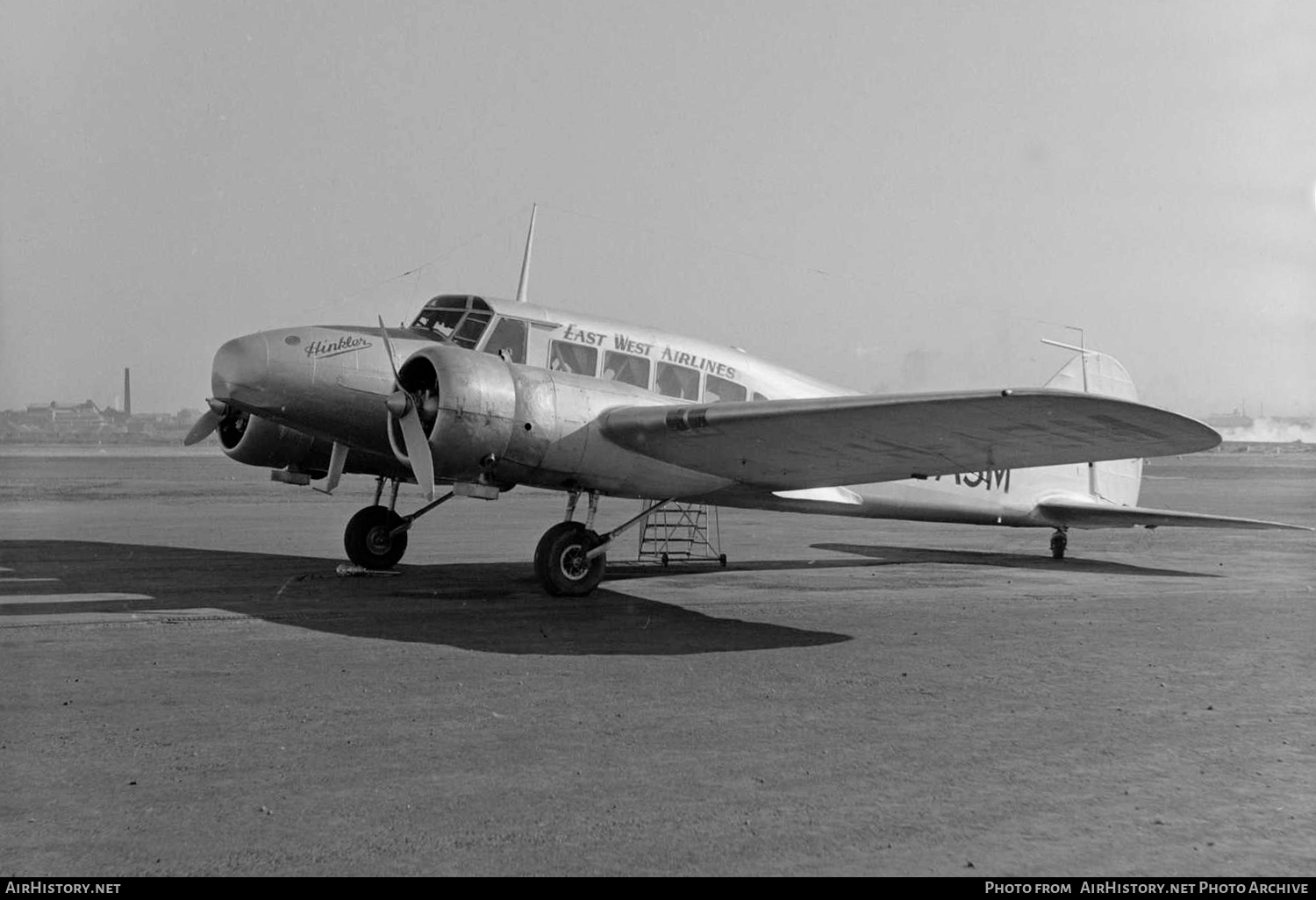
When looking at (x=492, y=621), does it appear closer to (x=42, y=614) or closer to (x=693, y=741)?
(x=42, y=614)

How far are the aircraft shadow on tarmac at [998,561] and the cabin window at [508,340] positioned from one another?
6.88 m

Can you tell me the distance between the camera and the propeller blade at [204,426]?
14.5 metres

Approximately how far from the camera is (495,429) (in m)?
11.1

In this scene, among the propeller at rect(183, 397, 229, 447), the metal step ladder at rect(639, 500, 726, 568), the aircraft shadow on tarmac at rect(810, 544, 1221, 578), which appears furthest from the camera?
the metal step ladder at rect(639, 500, 726, 568)

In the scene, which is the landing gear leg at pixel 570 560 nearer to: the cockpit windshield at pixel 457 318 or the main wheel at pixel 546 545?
the main wheel at pixel 546 545

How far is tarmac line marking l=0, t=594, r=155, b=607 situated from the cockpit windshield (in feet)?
13.4

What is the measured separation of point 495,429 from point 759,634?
3325mm

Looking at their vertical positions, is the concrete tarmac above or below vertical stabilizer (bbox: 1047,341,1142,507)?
below

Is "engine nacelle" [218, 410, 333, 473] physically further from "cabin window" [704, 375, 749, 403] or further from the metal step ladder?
"cabin window" [704, 375, 749, 403]

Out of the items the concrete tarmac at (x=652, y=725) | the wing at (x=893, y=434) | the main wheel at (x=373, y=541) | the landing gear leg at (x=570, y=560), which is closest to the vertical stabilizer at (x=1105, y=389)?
the concrete tarmac at (x=652, y=725)

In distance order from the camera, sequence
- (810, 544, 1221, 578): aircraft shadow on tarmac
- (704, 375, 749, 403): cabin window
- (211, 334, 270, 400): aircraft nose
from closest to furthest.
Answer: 1. (211, 334, 270, 400): aircraft nose
2. (704, 375, 749, 403): cabin window
3. (810, 544, 1221, 578): aircraft shadow on tarmac

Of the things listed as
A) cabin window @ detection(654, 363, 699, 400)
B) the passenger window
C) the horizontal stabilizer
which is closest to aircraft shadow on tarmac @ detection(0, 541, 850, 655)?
cabin window @ detection(654, 363, 699, 400)

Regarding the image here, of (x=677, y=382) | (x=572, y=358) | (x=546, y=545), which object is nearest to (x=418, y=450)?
(x=546, y=545)

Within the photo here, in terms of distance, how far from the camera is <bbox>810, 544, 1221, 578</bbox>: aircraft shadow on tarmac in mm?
15586
